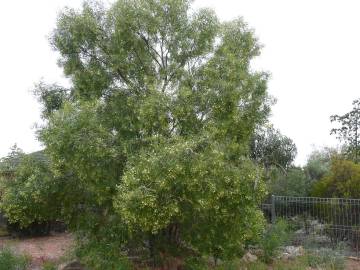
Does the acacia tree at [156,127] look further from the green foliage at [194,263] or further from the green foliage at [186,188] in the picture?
the green foliage at [194,263]

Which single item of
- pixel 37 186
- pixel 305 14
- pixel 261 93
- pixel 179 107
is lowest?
pixel 37 186

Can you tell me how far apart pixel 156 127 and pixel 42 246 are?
295 inches

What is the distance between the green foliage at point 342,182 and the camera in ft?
43.4

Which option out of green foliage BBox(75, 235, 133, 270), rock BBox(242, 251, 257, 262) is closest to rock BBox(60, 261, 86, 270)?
green foliage BBox(75, 235, 133, 270)

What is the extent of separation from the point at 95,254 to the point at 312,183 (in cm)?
Result: 927

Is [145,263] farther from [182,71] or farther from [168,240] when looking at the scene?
[182,71]

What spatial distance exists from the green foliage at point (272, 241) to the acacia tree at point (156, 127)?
217 centimetres

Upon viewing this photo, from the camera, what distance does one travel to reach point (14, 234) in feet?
50.9

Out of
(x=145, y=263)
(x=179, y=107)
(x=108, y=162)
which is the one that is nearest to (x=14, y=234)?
(x=145, y=263)

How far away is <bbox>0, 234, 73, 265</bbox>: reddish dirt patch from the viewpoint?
38.3 feet

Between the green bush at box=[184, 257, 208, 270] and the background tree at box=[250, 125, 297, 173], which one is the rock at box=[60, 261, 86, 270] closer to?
the green bush at box=[184, 257, 208, 270]

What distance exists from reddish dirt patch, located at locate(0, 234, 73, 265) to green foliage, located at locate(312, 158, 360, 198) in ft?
24.6

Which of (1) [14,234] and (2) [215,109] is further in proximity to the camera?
(1) [14,234]

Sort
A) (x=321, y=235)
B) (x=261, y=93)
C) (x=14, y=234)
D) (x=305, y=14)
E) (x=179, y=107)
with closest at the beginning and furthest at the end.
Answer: (x=179, y=107) < (x=261, y=93) < (x=305, y=14) < (x=321, y=235) < (x=14, y=234)
